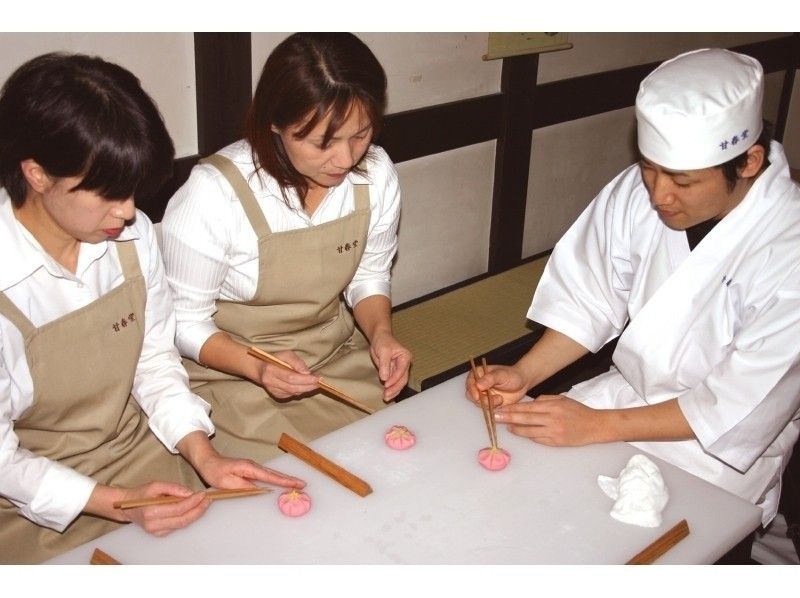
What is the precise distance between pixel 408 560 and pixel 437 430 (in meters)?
0.48

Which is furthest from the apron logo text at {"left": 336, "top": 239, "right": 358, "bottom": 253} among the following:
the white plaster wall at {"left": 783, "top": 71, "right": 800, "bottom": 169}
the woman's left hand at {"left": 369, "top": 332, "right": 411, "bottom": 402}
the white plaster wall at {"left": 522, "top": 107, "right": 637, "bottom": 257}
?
the white plaster wall at {"left": 783, "top": 71, "right": 800, "bottom": 169}

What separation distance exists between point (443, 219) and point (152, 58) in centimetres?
184

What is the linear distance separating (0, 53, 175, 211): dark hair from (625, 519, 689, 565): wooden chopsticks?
1355 millimetres

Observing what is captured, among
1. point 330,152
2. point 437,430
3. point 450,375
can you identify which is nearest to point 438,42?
point 450,375

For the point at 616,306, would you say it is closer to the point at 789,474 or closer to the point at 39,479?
the point at 789,474

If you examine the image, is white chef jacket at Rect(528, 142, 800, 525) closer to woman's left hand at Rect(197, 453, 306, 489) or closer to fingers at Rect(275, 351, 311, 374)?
fingers at Rect(275, 351, 311, 374)

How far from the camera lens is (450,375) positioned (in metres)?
3.60

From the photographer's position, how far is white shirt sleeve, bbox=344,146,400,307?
285 centimetres

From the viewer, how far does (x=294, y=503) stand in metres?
1.92

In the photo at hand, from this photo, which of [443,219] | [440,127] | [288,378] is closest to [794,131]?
[443,219]

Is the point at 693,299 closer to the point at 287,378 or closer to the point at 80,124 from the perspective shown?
the point at 287,378

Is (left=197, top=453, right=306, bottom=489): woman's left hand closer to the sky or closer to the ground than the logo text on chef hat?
closer to the ground

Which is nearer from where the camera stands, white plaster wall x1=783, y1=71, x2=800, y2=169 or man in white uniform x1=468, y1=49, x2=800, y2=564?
man in white uniform x1=468, y1=49, x2=800, y2=564

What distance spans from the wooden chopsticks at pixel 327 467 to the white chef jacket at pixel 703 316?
0.94m
